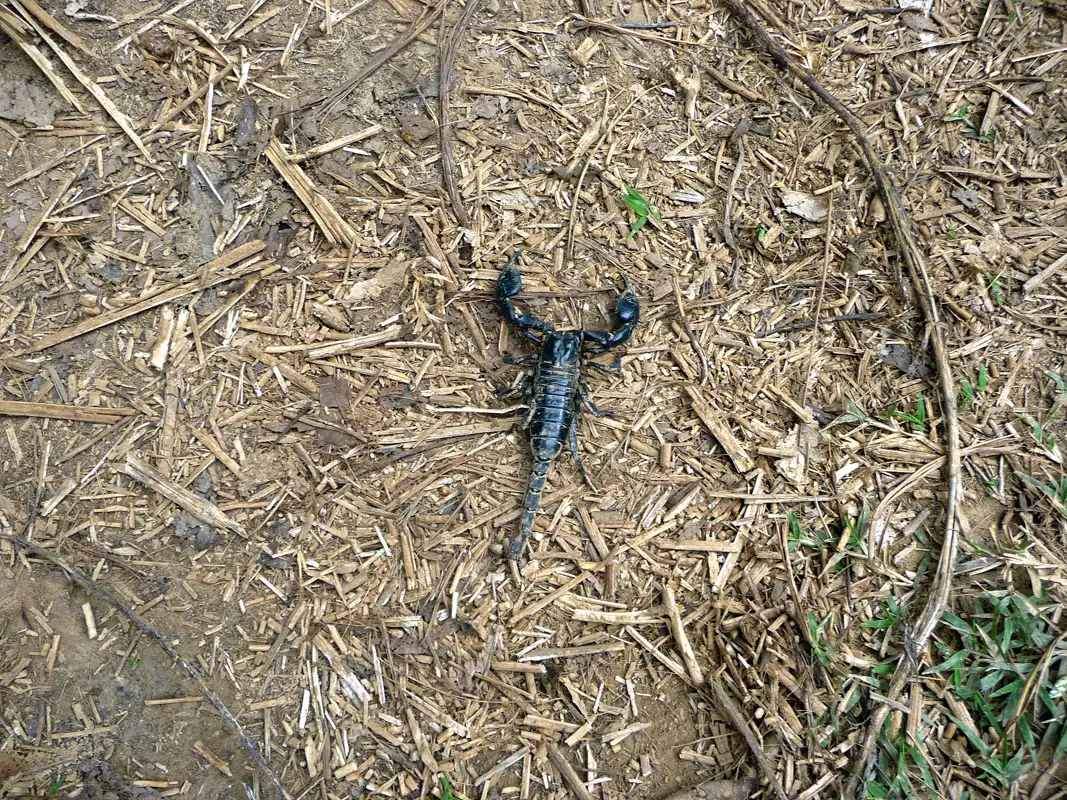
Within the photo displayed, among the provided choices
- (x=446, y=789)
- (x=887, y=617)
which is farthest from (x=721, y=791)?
(x=446, y=789)

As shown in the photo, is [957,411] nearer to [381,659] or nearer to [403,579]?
[403,579]

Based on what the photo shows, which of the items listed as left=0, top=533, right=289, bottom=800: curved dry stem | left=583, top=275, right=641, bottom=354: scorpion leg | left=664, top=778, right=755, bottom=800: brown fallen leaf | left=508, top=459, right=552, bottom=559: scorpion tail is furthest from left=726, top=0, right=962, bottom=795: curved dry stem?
left=0, top=533, right=289, bottom=800: curved dry stem

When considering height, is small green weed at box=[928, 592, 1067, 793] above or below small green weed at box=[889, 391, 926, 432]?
below

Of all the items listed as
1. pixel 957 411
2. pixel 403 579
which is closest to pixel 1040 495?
pixel 957 411

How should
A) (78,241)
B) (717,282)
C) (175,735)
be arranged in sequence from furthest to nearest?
(717,282), (78,241), (175,735)

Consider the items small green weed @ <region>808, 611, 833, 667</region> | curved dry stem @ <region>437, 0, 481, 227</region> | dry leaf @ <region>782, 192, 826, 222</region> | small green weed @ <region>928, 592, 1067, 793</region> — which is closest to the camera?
small green weed @ <region>928, 592, 1067, 793</region>

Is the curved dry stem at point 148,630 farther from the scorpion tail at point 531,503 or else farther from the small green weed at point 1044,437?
the small green weed at point 1044,437

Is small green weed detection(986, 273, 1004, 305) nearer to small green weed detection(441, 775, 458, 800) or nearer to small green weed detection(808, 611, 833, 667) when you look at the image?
small green weed detection(808, 611, 833, 667)
